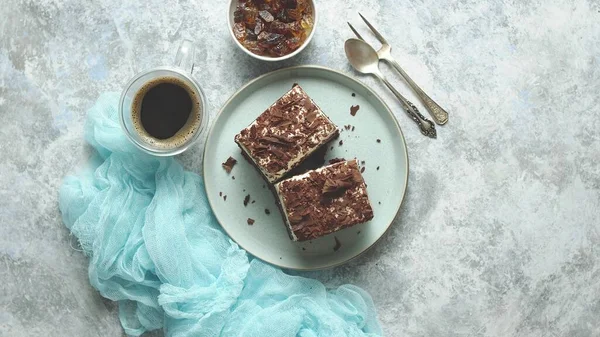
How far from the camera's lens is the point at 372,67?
285 centimetres

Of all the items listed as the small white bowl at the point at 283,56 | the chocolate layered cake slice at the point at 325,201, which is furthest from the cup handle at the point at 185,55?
the chocolate layered cake slice at the point at 325,201

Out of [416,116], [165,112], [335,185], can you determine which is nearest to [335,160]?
[335,185]

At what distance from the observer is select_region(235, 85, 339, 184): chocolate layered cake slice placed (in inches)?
104

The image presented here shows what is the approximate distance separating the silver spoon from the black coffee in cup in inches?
31.2

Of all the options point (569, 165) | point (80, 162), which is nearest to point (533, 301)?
point (569, 165)

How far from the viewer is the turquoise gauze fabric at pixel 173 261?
2.71 m

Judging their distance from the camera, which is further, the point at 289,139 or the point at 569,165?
the point at 569,165

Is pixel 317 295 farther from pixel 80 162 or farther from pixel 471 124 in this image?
pixel 80 162

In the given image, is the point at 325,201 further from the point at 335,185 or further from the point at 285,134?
the point at 285,134

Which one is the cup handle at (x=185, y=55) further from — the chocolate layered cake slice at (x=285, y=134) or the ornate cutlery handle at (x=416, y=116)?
the ornate cutlery handle at (x=416, y=116)

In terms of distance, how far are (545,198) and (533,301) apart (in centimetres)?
53

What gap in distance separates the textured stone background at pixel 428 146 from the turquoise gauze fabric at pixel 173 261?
0.48ft

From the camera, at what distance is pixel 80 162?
2893 millimetres

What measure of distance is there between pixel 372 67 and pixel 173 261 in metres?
1.34
